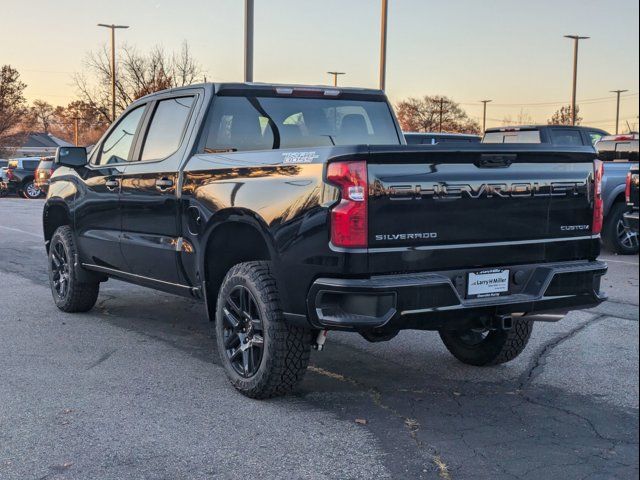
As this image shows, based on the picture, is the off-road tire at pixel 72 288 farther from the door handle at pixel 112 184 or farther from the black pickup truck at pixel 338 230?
the black pickup truck at pixel 338 230

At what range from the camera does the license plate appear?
420 centimetres

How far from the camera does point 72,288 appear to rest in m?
7.13

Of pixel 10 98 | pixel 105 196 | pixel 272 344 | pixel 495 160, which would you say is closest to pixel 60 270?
pixel 105 196

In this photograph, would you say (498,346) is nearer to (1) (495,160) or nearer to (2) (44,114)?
(1) (495,160)

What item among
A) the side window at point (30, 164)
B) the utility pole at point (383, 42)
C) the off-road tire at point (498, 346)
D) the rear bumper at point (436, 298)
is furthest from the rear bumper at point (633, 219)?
the side window at point (30, 164)

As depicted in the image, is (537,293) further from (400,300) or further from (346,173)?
(346,173)

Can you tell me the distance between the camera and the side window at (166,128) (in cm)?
581

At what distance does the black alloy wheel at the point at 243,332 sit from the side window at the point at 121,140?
2125mm

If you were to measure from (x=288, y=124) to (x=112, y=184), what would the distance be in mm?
1623

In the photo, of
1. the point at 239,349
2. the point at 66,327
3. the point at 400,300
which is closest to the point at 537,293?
the point at 400,300

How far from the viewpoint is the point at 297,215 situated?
4.21 metres

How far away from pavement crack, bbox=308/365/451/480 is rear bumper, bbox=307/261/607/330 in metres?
0.56

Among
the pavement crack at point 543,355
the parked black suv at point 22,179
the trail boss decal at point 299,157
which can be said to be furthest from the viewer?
the parked black suv at point 22,179

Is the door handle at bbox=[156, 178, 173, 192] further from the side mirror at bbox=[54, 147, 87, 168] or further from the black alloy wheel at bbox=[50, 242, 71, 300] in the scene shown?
the black alloy wheel at bbox=[50, 242, 71, 300]
